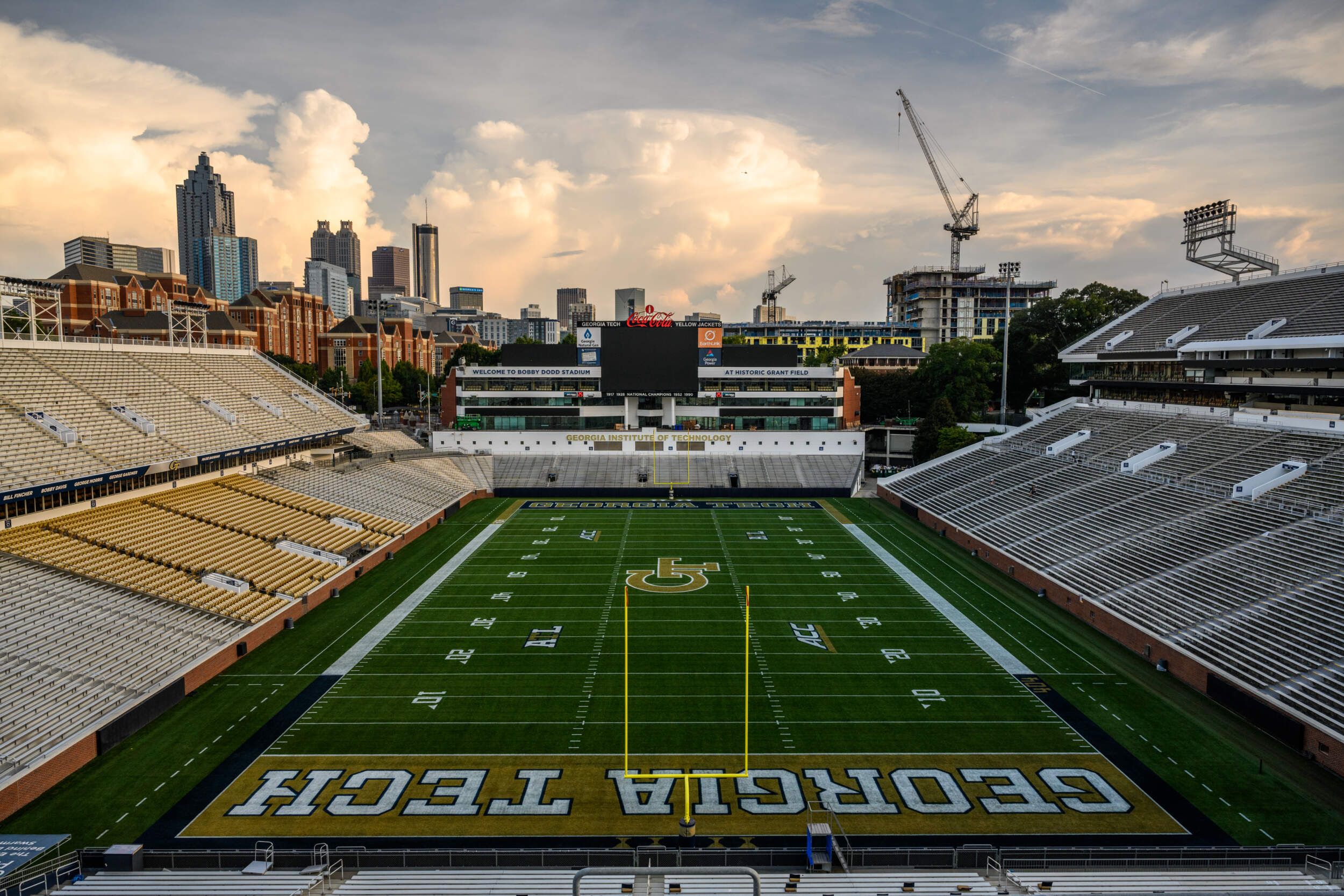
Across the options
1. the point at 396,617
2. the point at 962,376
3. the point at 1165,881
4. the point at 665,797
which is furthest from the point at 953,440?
the point at 1165,881

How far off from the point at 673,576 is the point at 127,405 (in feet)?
72.1

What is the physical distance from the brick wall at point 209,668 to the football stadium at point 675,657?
113 millimetres

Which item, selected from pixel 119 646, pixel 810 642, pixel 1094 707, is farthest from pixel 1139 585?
pixel 119 646

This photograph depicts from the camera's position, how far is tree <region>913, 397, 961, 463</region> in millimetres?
55625

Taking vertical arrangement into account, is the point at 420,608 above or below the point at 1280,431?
below

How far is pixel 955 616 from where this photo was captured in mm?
26109

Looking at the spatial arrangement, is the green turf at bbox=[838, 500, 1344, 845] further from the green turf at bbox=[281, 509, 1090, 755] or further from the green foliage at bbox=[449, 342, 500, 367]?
the green foliage at bbox=[449, 342, 500, 367]

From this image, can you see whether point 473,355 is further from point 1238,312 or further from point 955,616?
point 955,616

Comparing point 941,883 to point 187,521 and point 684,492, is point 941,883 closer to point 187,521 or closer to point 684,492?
point 187,521

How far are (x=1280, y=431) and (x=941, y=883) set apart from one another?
98.0ft

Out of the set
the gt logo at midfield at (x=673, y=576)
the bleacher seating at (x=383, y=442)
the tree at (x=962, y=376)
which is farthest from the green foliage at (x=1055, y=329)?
the bleacher seating at (x=383, y=442)

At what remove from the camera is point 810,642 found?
77.3 feet

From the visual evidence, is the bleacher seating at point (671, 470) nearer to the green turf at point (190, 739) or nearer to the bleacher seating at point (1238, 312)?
the bleacher seating at point (1238, 312)

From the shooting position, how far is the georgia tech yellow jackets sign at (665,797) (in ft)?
46.6
